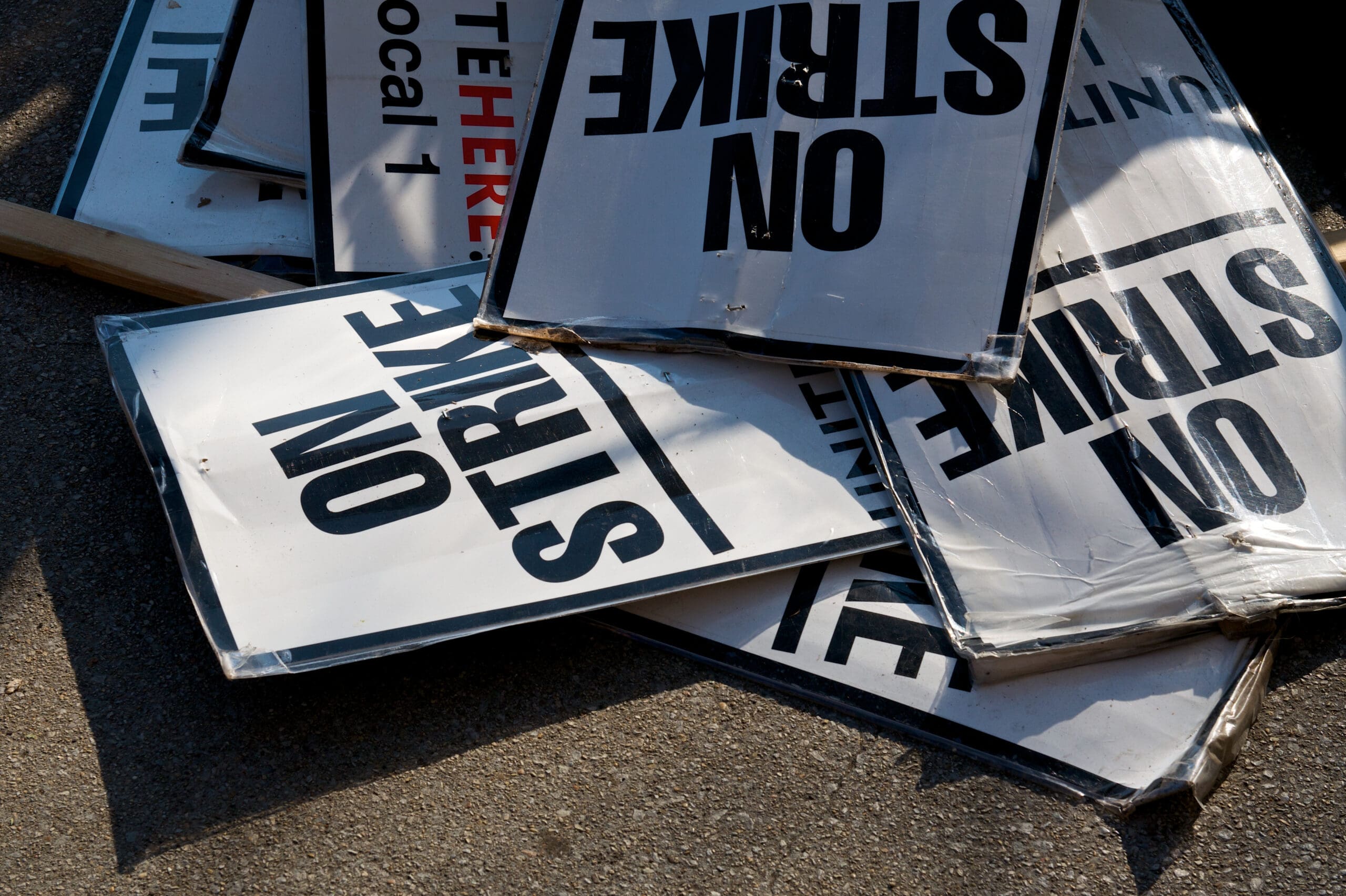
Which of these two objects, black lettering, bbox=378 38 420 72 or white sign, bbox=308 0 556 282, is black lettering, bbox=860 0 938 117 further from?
black lettering, bbox=378 38 420 72

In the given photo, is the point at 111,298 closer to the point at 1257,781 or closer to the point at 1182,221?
the point at 1182,221

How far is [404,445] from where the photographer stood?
228 cm

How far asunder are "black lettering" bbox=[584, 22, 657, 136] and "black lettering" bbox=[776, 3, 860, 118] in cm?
35

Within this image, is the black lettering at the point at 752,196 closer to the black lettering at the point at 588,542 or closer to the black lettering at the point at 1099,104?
the black lettering at the point at 588,542

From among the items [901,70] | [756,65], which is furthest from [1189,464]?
[756,65]

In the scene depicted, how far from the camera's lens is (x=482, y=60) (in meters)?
3.00

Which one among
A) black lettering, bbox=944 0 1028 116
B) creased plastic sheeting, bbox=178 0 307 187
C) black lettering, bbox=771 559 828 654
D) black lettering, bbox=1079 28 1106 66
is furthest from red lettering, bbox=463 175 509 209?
black lettering, bbox=1079 28 1106 66

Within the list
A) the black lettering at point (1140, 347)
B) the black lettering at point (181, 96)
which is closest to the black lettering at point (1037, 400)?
the black lettering at point (1140, 347)

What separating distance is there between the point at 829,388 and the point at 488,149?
1.25 meters

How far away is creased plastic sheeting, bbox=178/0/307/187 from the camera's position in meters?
3.01

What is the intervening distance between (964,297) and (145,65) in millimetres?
2843

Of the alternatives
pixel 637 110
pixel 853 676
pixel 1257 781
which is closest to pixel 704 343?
pixel 637 110

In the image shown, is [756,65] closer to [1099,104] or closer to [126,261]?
[1099,104]

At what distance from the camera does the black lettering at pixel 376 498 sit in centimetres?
217
